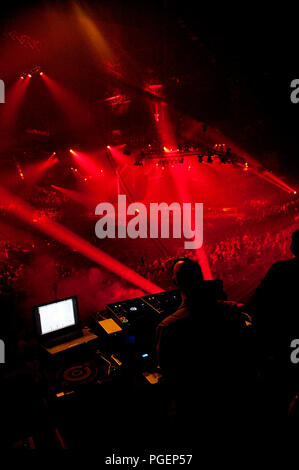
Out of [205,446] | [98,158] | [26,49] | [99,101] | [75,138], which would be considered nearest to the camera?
[205,446]

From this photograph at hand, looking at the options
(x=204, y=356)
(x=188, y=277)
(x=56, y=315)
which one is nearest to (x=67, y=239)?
(x=56, y=315)

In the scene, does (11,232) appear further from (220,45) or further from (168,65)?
(220,45)

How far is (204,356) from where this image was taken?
59.2 inches

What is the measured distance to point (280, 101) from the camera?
4859 millimetres

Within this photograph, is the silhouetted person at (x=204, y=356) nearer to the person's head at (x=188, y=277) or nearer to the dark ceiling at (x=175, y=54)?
the person's head at (x=188, y=277)

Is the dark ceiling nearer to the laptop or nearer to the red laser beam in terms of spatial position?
the red laser beam

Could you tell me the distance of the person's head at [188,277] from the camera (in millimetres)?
1620

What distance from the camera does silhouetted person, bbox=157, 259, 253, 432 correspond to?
151cm

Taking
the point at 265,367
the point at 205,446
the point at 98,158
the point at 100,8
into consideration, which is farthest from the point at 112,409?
the point at 98,158

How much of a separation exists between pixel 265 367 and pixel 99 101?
14.6 ft

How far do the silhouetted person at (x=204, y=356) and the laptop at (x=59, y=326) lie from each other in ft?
3.51

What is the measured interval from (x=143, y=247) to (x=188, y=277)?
5855 millimetres

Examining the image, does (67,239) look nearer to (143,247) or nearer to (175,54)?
(143,247)

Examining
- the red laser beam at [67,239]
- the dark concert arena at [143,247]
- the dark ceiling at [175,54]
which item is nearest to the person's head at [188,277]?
the dark concert arena at [143,247]
